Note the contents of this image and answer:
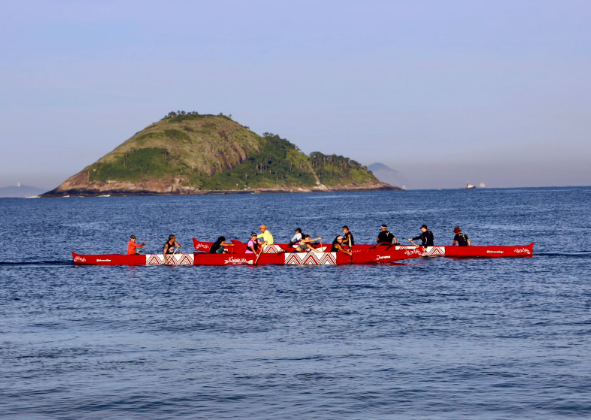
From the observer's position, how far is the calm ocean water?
42.5 ft

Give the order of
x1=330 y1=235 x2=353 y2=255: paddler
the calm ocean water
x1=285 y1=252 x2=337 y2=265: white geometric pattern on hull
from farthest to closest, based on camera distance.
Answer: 1. x1=285 y1=252 x2=337 y2=265: white geometric pattern on hull
2. x1=330 y1=235 x2=353 y2=255: paddler
3. the calm ocean water

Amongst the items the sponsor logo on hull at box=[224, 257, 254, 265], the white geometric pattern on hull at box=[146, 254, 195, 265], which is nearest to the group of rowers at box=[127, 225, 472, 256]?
the white geometric pattern on hull at box=[146, 254, 195, 265]

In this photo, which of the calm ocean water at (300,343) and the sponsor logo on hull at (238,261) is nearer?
the calm ocean water at (300,343)

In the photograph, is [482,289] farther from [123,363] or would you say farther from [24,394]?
[24,394]

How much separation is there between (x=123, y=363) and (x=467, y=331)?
9.64 metres

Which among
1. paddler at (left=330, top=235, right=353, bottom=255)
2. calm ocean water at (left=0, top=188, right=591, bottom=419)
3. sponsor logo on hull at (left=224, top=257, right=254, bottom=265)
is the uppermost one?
paddler at (left=330, top=235, right=353, bottom=255)

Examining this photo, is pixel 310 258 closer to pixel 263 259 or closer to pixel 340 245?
pixel 340 245

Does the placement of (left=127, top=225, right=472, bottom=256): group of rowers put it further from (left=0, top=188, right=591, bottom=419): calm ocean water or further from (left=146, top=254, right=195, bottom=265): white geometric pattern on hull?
(left=0, top=188, right=591, bottom=419): calm ocean water

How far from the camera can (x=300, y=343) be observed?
1778 cm

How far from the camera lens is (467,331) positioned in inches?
744

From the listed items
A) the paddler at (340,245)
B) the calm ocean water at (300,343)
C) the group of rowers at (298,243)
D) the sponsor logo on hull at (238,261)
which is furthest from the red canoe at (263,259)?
the calm ocean water at (300,343)

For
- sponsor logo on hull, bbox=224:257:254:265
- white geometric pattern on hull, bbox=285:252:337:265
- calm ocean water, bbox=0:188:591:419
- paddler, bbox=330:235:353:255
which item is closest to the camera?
calm ocean water, bbox=0:188:591:419

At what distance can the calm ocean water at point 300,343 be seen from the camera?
1297cm

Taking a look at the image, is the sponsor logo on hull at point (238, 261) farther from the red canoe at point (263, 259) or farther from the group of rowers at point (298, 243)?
the group of rowers at point (298, 243)
